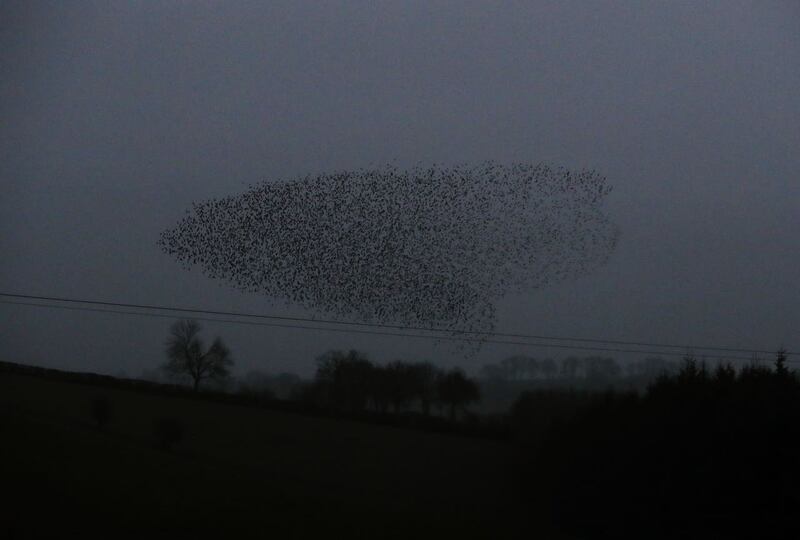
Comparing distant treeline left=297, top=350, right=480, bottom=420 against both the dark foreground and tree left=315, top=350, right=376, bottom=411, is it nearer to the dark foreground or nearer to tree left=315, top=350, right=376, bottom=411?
tree left=315, top=350, right=376, bottom=411

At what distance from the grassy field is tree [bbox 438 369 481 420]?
1100 cm

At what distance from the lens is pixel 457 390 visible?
5497cm

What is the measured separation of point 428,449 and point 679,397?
715 inches

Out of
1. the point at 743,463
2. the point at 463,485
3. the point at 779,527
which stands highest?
the point at 743,463

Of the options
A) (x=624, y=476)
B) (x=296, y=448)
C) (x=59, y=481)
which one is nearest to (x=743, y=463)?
(x=624, y=476)

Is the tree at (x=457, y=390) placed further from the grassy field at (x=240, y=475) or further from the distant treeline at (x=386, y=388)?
the grassy field at (x=240, y=475)

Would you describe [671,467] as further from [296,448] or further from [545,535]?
[296,448]

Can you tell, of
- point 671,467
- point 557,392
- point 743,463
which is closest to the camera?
point 743,463

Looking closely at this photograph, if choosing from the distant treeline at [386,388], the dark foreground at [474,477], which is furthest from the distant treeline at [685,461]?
the distant treeline at [386,388]

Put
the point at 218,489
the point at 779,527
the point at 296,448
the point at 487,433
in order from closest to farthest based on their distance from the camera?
1. the point at 779,527
2. the point at 218,489
3. the point at 296,448
4. the point at 487,433

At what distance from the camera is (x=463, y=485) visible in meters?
26.9

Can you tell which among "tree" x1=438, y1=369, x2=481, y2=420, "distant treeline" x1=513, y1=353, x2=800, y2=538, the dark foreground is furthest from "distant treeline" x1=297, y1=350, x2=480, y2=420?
"distant treeline" x1=513, y1=353, x2=800, y2=538

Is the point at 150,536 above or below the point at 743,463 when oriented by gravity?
below

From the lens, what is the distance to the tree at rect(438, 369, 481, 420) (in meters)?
53.8
